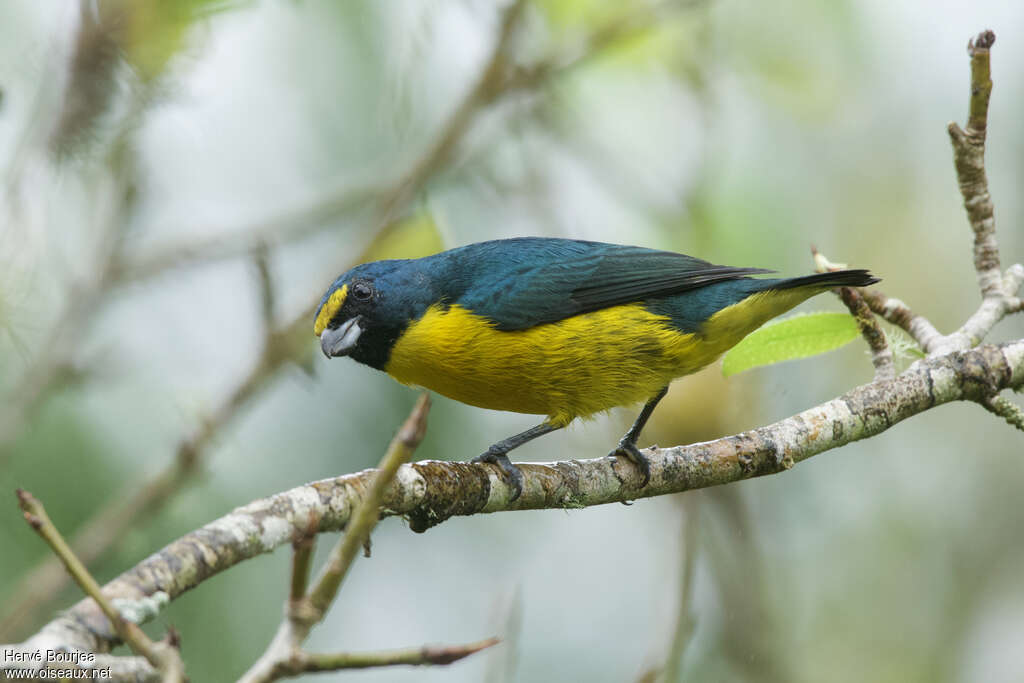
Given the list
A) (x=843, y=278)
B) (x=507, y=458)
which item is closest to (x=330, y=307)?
(x=507, y=458)

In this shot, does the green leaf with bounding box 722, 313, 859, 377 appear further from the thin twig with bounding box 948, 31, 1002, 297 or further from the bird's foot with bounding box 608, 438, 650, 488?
the thin twig with bounding box 948, 31, 1002, 297

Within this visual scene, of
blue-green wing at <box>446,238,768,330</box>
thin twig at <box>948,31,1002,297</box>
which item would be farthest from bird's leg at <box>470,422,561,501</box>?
thin twig at <box>948,31,1002,297</box>

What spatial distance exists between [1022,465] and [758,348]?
4.39 m

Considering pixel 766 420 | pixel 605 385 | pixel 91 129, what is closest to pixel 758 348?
pixel 605 385

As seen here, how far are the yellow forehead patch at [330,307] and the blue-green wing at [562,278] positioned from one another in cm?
50

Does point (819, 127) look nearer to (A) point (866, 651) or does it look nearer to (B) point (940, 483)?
(B) point (940, 483)

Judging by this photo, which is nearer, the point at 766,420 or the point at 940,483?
the point at 766,420

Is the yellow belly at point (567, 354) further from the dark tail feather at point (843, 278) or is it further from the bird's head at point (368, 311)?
the dark tail feather at point (843, 278)

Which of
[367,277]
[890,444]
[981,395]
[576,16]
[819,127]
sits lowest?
[890,444]

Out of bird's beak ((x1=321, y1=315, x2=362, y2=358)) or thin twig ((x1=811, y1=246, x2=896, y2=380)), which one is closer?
thin twig ((x1=811, y1=246, x2=896, y2=380))

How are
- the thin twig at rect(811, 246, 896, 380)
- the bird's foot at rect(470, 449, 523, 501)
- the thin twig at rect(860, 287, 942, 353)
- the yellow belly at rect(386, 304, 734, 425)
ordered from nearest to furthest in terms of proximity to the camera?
the bird's foot at rect(470, 449, 523, 501), the thin twig at rect(811, 246, 896, 380), the thin twig at rect(860, 287, 942, 353), the yellow belly at rect(386, 304, 734, 425)

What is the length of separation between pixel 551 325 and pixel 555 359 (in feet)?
0.59

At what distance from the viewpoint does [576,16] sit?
193 inches

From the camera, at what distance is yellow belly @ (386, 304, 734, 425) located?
428cm
